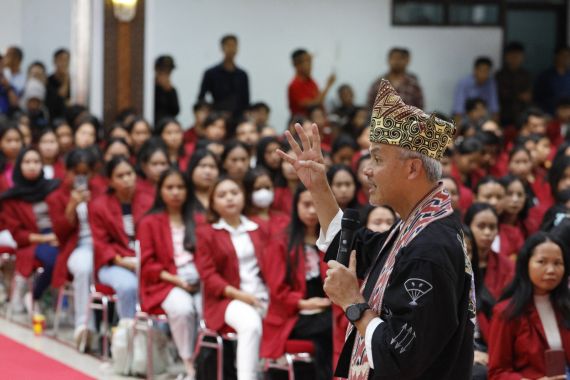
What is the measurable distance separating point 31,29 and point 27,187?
15.8ft

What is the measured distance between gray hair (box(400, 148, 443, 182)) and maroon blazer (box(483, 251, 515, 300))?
10.0 ft

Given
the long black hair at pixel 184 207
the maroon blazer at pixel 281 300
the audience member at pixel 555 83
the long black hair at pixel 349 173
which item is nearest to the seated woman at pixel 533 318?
the maroon blazer at pixel 281 300

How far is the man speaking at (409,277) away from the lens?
3211mm

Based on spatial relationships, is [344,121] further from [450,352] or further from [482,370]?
[450,352]

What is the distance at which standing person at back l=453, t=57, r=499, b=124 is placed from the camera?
40.0ft

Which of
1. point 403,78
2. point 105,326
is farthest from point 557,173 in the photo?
point 403,78

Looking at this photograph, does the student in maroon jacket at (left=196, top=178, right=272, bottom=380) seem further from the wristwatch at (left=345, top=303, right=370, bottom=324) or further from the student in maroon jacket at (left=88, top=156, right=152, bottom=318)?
the wristwatch at (left=345, top=303, right=370, bottom=324)

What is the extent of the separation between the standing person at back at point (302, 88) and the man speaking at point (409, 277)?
318 inches

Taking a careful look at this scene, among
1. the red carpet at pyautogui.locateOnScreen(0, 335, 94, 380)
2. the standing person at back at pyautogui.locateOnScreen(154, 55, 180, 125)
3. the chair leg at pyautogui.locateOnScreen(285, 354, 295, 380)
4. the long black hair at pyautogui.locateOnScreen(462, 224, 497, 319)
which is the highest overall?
the standing person at back at pyautogui.locateOnScreen(154, 55, 180, 125)

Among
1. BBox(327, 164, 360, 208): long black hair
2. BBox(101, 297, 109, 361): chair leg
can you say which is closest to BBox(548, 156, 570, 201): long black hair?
BBox(327, 164, 360, 208): long black hair

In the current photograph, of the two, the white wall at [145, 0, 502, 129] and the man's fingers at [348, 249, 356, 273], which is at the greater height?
the white wall at [145, 0, 502, 129]

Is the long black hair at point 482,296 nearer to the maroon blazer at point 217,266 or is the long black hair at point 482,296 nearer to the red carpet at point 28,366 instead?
the maroon blazer at point 217,266

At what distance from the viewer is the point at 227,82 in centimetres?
1146

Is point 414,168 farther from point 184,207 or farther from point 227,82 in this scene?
point 227,82
